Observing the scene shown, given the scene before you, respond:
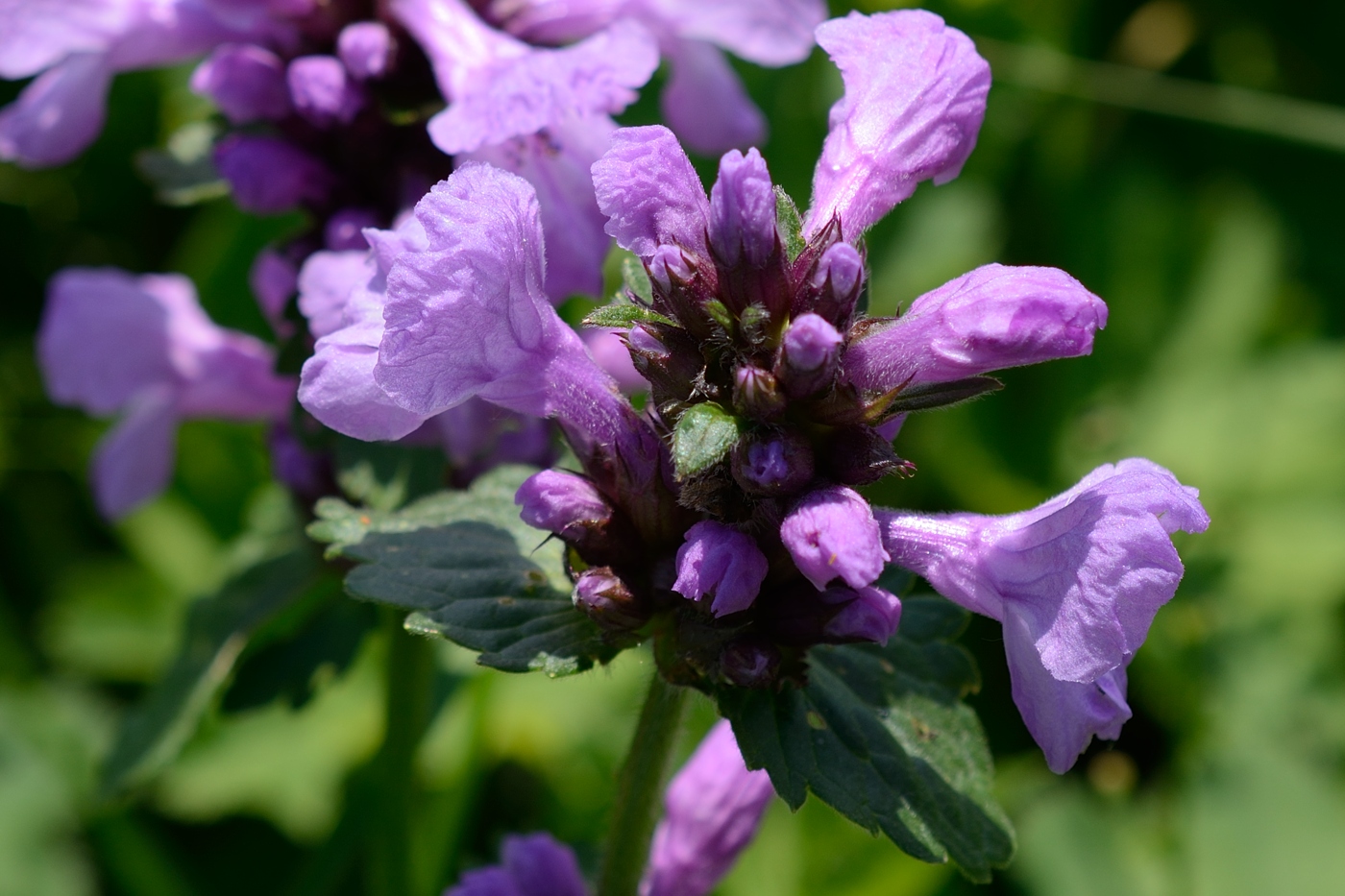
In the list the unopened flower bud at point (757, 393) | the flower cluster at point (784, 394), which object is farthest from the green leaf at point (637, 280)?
the unopened flower bud at point (757, 393)

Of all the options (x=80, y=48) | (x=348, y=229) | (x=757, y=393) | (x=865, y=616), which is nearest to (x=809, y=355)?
(x=757, y=393)

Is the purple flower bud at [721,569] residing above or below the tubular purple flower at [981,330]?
below

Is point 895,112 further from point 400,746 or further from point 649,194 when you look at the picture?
point 400,746

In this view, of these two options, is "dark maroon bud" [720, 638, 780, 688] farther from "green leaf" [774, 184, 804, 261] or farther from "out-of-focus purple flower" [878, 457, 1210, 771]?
"green leaf" [774, 184, 804, 261]

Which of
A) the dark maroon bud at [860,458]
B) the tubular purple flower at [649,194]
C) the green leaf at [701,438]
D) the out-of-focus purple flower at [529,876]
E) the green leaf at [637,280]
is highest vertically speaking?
the tubular purple flower at [649,194]

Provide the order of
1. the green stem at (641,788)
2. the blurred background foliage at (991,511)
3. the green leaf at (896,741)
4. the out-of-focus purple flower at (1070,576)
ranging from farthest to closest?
the blurred background foliage at (991,511), the green stem at (641,788), the green leaf at (896,741), the out-of-focus purple flower at (1070,576)

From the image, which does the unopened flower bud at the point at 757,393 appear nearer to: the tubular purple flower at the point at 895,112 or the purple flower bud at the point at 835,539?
the purple flower bud at the point at 835,539
